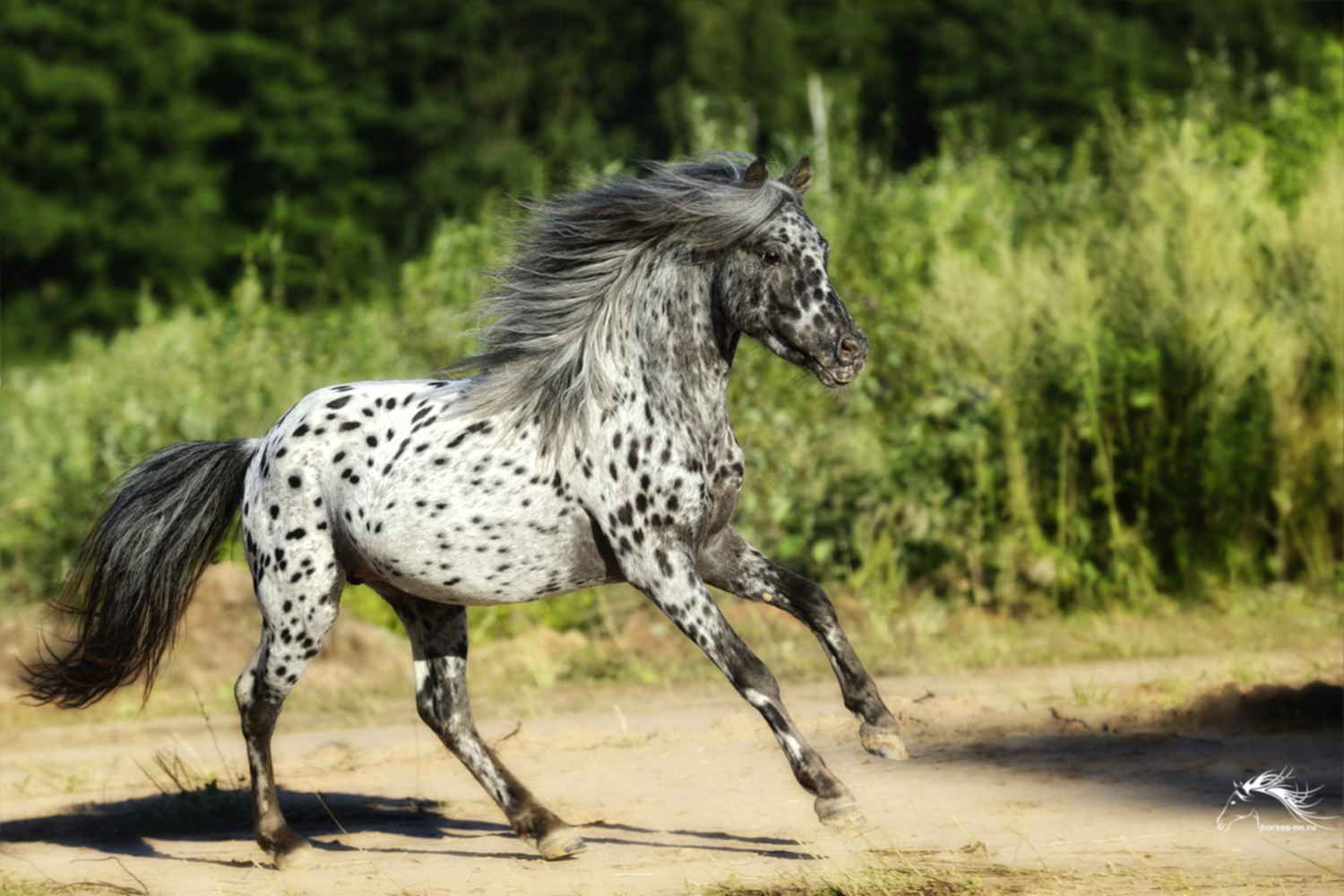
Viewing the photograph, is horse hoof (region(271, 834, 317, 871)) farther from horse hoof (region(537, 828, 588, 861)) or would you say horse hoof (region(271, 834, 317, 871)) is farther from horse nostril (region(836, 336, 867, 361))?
horse nostril (region(836, 336, 867, 361))

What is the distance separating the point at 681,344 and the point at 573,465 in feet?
1.63

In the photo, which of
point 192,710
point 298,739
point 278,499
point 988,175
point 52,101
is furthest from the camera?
point 52,101

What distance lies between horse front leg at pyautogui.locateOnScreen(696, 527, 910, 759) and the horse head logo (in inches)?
46.3

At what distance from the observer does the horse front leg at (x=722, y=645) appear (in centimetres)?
507

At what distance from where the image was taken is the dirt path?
5242 millimetres

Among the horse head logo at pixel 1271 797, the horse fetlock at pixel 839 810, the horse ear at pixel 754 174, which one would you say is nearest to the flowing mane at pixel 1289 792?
the horse head logo at pixel 1271 797

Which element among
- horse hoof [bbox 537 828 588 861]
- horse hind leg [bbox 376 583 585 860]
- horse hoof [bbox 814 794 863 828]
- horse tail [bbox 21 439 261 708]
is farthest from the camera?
horse tail [bbox 21 439 261 708]

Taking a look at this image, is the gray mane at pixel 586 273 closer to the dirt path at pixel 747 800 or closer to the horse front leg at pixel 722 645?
the horse front leg at pixel 722 645

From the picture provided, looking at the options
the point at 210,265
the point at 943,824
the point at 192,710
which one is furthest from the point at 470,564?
the point at 210,265

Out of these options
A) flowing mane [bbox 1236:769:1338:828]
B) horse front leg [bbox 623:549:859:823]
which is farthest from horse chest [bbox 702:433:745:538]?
flowing mane [bbox 1236:769:1338:828]

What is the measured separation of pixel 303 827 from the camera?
668 centimetres

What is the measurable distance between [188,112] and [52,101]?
2.56m

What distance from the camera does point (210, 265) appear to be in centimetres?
3478

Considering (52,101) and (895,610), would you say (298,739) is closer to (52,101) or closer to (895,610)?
(895,610)
